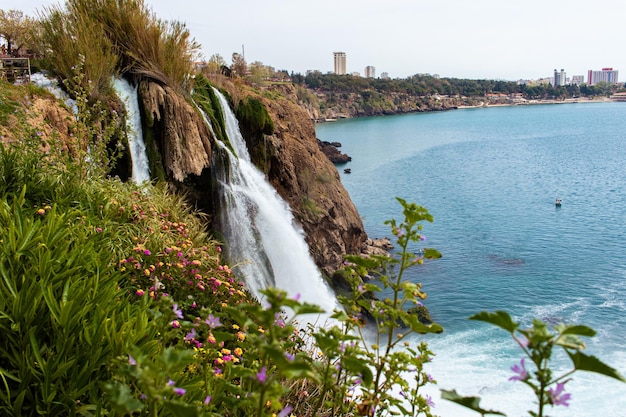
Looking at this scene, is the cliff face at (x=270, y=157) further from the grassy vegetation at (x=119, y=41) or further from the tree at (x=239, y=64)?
the tree at (x=239, y=64)

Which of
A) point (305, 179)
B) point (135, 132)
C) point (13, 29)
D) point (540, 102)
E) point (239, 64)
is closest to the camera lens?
point (135, 132)

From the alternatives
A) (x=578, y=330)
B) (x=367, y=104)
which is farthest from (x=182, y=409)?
(x=367, y=104)

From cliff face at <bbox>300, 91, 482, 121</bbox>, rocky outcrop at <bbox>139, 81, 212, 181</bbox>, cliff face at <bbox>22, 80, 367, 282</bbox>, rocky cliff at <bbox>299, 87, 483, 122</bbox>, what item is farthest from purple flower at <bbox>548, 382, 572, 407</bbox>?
cliff face at <bbox>300, 91, 482, 121</bbox>

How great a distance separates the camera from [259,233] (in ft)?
38.8

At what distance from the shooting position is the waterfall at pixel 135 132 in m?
9.86

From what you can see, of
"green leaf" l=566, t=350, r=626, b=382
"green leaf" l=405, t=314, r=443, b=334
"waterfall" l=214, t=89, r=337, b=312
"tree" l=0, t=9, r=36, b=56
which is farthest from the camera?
"tree" l=0, t=9, r=36, b=56

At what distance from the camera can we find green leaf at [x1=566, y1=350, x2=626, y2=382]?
140cm

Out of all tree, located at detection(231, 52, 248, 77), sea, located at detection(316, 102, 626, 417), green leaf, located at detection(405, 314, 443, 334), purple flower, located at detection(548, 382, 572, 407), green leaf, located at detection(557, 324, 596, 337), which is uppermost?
tree, located at detection(231, 52, 248, 77)

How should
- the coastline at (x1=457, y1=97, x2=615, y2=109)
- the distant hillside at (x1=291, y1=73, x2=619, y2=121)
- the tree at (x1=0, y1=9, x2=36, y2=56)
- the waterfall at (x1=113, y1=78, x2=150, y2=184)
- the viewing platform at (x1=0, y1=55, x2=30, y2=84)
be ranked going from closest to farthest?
the viewing platform at (x1=0, y1=55, x2=30, y2=84) < the waterfall at (x1=113, y1=78, x2=150, y2=184) < the tree at (x1=0, y1=9, x2=36, y2=56) < the distant hillside at (x1=291, y1=73, x2=619, y2=121) < the coastline at (x1=457, y1=97, x2=615, y2=109)

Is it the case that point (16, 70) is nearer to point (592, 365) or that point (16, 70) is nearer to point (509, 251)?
point (592, 365)

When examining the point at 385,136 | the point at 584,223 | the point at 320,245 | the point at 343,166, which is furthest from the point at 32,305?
the point at 385,136

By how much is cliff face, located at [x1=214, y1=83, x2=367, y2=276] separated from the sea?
2177 mm

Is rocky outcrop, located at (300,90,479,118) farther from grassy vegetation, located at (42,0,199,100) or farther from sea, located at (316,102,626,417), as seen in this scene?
grassy vegetation, located at (42,0,199,100)

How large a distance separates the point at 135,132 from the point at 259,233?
3.47m
